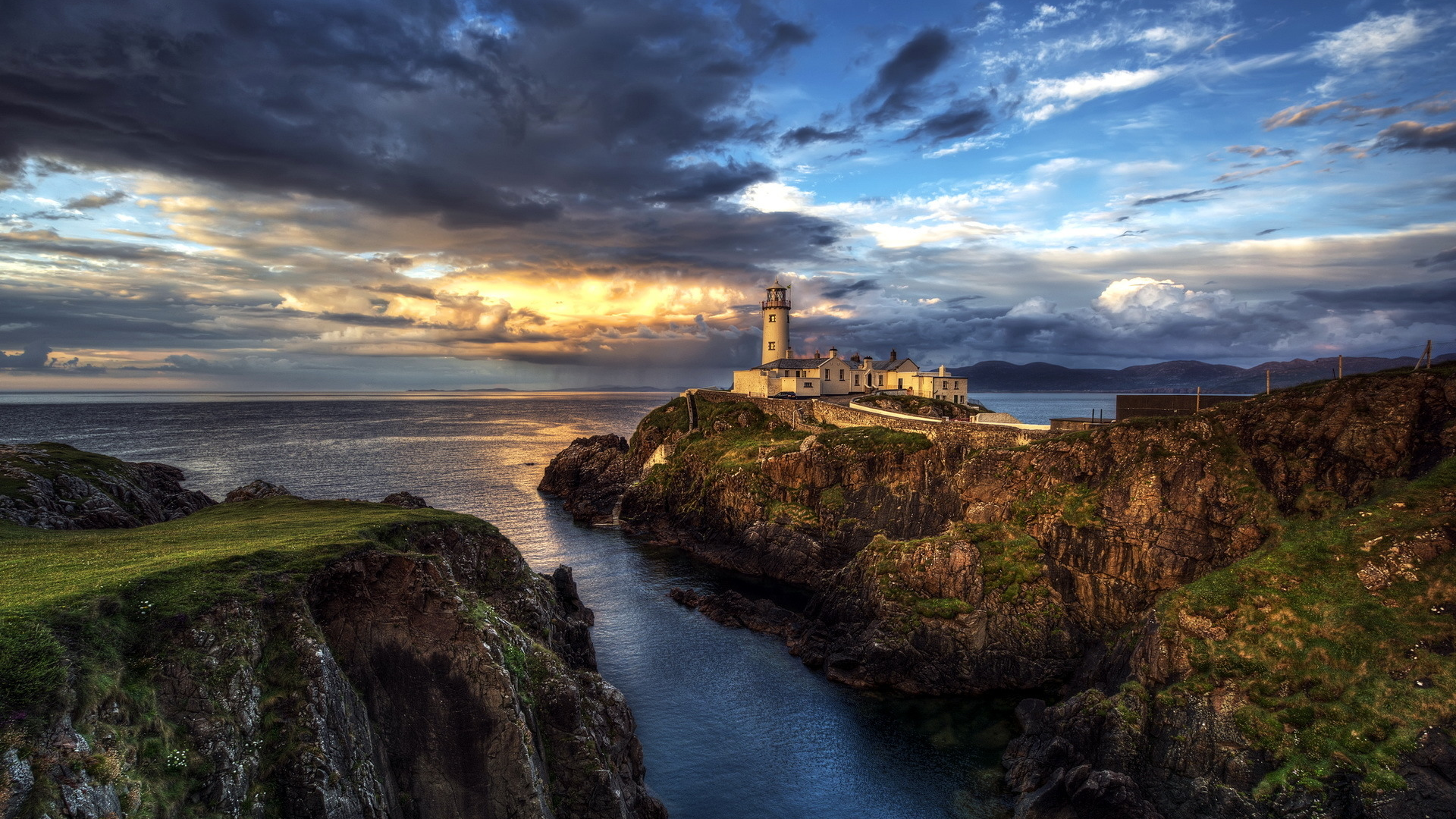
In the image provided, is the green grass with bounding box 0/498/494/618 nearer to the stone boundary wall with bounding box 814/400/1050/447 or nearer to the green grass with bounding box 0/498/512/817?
the green grass with bounding box 0/498/512/817

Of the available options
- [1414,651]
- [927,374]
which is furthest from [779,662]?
[927,374]

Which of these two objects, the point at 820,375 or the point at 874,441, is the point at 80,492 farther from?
the point at 820,375

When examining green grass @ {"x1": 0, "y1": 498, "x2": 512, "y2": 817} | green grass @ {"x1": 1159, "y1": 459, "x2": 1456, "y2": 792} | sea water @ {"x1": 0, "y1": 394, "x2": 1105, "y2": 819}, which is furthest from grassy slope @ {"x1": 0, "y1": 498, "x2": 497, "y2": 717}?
green grass @ {"x1": 1159, "y1": 459, "x2": 1456, "y2": 792}

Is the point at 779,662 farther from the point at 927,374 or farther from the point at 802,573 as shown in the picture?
the point at 927,374

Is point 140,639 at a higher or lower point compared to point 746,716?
A: higher

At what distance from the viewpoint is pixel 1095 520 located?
42469 millimetres

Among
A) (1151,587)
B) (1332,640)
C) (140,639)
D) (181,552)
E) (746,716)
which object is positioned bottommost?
(746,716)

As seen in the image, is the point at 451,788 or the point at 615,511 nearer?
the point at 451,788

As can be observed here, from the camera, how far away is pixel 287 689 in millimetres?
17469

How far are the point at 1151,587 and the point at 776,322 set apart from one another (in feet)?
238

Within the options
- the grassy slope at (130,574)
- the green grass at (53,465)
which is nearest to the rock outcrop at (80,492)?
the green grass at (53,465)

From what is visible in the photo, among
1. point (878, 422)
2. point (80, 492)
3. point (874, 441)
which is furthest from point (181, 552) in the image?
point (878, 422)

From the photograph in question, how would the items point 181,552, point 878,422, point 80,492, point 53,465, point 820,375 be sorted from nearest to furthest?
point 181,552 < point 80,492 < point 53,465 < point 878,422 < point 820,375

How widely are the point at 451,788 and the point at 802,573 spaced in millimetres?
39097
